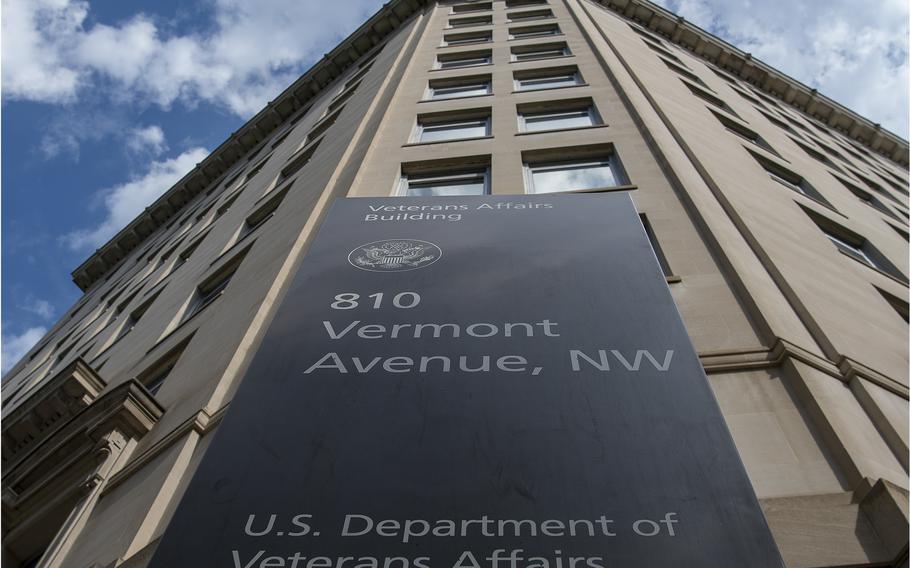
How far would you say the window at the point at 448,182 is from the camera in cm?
1385

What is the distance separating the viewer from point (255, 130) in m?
36.4

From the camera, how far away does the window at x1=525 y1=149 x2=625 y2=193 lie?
13297 millimetres

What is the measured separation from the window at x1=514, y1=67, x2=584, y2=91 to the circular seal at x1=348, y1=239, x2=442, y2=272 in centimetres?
1154

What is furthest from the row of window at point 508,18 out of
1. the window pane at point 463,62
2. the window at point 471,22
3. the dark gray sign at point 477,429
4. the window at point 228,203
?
the dark gray sign at point 477,429

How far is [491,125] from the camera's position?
16.6 metres

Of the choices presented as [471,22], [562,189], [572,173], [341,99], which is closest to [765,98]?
[471,22]

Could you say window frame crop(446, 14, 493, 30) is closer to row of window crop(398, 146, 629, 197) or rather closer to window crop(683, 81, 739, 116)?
window crop(683, 81, 739, 116)

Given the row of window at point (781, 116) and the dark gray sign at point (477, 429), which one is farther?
the row of window at point (781, 116)

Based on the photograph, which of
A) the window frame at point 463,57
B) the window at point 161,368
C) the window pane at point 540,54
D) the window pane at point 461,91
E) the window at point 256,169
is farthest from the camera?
the window at point 256,169

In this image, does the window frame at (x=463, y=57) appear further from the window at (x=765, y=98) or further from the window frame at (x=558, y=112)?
the window at (x=765, y=98)

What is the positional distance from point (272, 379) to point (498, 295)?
256 centimetres

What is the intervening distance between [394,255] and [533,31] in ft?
63.8

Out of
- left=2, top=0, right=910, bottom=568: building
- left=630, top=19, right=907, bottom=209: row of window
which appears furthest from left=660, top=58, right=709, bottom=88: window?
left=2, top=0, right=910, bottom=568: building

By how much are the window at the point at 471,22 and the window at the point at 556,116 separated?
12069 mm
